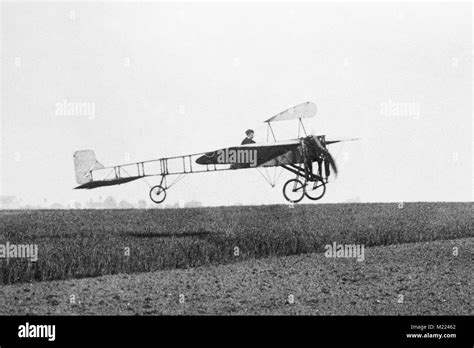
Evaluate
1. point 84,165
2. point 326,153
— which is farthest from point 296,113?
point 84,165

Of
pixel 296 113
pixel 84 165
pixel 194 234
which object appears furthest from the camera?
pixel 194 234

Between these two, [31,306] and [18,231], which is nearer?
[31,306]

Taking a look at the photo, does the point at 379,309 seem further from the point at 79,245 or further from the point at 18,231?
the point at 18,231

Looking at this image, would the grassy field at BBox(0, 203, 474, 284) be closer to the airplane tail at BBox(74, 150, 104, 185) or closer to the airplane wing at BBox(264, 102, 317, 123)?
the airplane tail at BBox(74, 150, 104, 185)

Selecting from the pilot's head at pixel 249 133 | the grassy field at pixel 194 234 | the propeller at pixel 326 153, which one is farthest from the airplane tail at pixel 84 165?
the propeller at pixel 326 153

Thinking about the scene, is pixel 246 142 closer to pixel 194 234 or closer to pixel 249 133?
pixel 249 133
